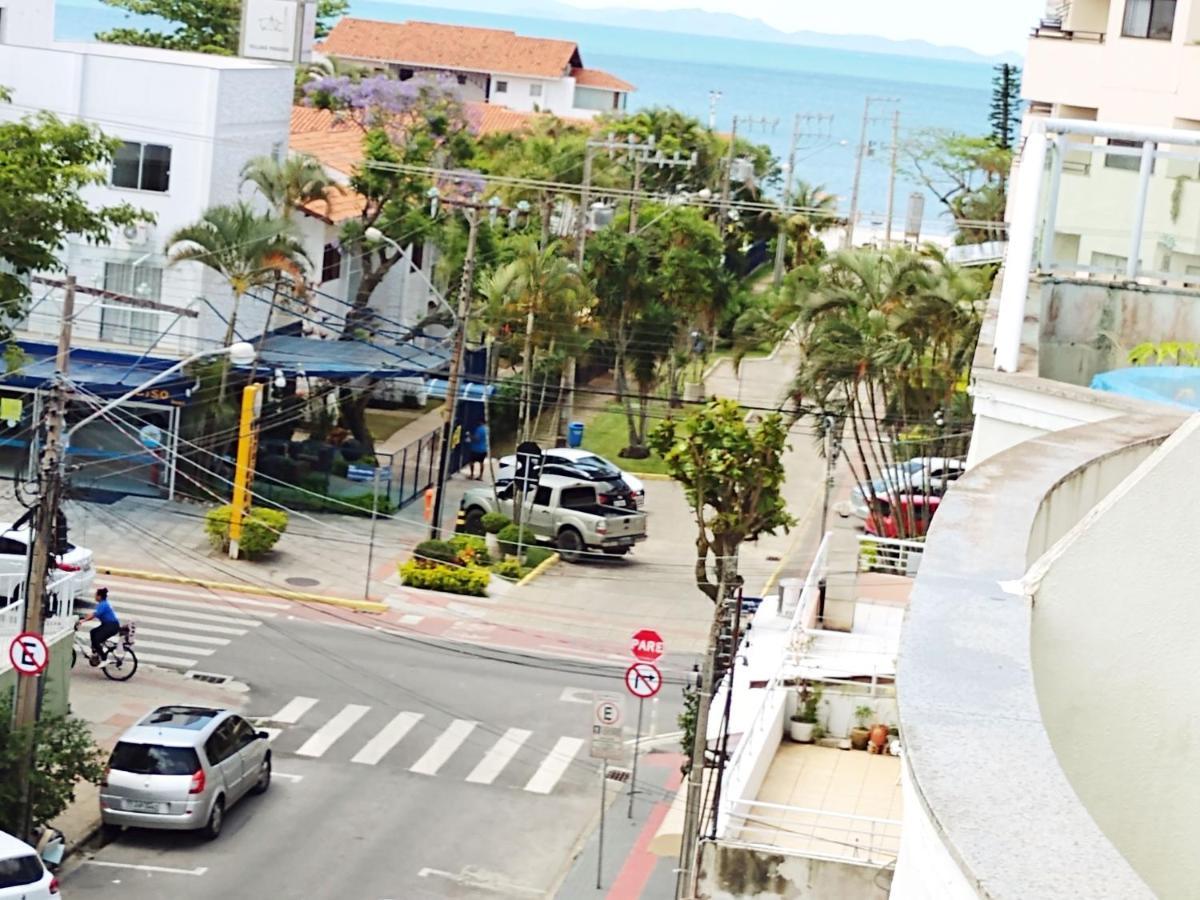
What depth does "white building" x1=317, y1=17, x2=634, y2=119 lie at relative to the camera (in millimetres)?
124188

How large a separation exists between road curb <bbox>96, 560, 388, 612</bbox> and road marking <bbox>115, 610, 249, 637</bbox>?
2267 millimetres

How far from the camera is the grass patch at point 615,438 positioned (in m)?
48.5

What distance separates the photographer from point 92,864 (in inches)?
901

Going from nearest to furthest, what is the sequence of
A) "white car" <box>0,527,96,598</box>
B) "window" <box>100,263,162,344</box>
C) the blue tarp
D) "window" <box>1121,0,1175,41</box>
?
the blue tarp
"white car" <box>0,527,96,598</box>
"window" <box>1121,0,1175,41</box>
"window" <box>100,263,162,344</box>

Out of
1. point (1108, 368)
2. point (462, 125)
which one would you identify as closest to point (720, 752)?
point (1108, 368)

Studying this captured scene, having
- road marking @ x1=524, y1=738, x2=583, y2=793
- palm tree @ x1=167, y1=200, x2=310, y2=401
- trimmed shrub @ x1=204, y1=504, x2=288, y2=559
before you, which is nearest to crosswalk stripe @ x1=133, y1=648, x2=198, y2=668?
road marking @ x1=524, y1=738, x2=583, y2=793

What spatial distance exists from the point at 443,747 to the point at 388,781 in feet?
5.77

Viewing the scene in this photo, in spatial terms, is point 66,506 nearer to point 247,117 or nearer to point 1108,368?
point 247,117

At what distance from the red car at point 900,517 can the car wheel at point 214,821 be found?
1721 centimetres

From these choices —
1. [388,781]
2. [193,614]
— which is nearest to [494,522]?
[193,614]

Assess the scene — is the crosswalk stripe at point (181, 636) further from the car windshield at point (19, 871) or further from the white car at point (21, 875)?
the car windshield at point (19, 871)

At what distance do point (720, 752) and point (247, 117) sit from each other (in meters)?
30.5

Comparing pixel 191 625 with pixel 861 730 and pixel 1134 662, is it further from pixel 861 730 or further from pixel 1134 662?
pixel 1134 662

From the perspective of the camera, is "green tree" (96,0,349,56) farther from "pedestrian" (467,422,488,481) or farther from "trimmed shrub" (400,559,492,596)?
"trimmed shrub" (400,559,492,596)
